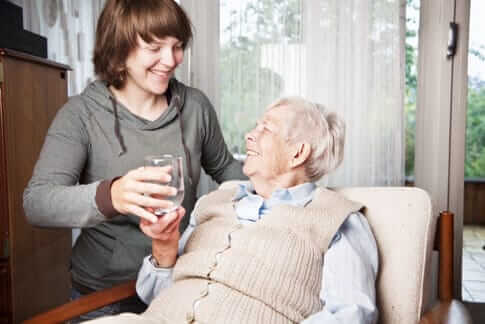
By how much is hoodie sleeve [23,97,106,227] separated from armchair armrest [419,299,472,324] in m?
0.87

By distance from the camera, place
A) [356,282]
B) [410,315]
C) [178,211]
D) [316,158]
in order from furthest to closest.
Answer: [316,158], [410,315], [356,282], [178,211]

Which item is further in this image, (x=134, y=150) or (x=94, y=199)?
(x=134, y=150)

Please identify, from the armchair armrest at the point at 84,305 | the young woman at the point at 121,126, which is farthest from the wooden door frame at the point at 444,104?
the armchair armrest at the point at 84,305

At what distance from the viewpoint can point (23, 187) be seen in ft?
7.11

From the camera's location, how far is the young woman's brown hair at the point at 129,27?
62.0 inches

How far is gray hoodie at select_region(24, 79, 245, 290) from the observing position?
1.50 m

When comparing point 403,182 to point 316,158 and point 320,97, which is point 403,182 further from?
point 316,158

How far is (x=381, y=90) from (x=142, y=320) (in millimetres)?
2048

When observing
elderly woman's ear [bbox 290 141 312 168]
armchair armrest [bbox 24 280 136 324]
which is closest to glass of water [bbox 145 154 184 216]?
armchair armrest [bbox 24 280 136 324]

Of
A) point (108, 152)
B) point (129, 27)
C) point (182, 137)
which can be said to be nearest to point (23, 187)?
point (108, 152)

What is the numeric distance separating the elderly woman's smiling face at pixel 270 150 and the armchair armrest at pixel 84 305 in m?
0.52

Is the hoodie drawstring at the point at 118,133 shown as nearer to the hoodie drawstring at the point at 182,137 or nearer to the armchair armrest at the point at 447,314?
the hoodie drawstring at the point at 182,137

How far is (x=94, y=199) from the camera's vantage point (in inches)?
46.6

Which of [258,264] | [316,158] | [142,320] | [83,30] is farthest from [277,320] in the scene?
[83,30]
